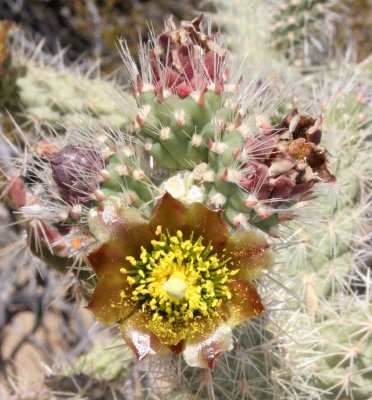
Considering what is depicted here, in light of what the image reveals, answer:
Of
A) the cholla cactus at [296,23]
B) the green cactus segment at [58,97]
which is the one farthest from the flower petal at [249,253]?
the cholla cactus at [296,23]

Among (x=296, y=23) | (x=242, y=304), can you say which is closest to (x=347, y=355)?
(x=242, y=304)

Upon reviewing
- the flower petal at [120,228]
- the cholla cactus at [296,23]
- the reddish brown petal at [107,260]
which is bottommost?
the cholla cactus at [296,23]

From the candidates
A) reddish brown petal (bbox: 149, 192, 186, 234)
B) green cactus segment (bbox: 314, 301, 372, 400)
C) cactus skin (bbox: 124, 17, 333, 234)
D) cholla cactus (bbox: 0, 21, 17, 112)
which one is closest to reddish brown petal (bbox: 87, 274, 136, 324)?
reddish brown petal (bbox: 149, 192, 186, 234)

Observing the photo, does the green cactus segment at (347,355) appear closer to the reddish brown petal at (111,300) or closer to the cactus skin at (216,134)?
the cactus skin at (216,134)

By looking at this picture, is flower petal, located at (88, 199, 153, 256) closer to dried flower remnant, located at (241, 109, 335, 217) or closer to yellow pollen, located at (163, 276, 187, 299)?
yellow pollen, located at (163, 276, 187, 299)

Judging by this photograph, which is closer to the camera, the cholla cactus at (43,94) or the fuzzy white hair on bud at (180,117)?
the fuzzy white hair on bud at (180,117)

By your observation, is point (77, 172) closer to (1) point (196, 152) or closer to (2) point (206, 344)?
(1) point (196, 152)

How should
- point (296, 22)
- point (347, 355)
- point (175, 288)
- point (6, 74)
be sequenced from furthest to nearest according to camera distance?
point (296, 22) → point (6, 74) → point (347, 355) → point (175, 288)

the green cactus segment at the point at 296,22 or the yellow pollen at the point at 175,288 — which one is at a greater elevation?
the yellow pollen at the point at 175,288

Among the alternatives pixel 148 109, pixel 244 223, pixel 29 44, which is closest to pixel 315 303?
pixel 244 223
